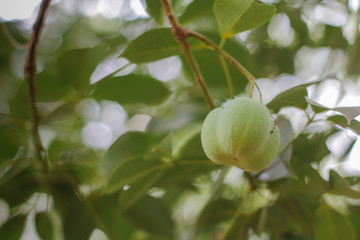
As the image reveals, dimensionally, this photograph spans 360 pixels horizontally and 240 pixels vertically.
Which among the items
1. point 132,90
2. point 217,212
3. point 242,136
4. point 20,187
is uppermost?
point 242,136

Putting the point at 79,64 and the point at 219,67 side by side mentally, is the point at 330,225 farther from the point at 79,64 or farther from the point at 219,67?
the point at 79,64

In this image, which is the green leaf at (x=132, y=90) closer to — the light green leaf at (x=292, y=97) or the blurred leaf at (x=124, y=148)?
the blurred leaf at (x=124, y=148)

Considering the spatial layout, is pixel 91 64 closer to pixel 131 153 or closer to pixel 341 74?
pixel 131 153

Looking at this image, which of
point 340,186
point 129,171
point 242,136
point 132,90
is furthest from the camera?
point 132,90

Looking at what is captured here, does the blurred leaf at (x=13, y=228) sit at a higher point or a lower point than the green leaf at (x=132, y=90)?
lower

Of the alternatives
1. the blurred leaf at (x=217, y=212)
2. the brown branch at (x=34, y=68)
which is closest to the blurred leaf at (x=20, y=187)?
the brown branch at (x=34, y=68)

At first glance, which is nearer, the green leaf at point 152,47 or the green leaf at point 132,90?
the green leaf at point 152,47

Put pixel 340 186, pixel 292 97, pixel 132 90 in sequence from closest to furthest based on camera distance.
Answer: pixel 292 97, pixel 340 186, pixel 132 90

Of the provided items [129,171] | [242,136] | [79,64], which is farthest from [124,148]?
[242,136]

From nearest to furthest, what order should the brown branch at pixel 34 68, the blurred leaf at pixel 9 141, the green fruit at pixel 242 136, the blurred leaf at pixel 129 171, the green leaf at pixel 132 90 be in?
the green fruit at pixel 242 136 → the brown branch at pixel 34 68 → the blurred leaf at pixel 129 171 → the green leaf at pixel 132 90 → the blurred leaf at pixel 9 141
